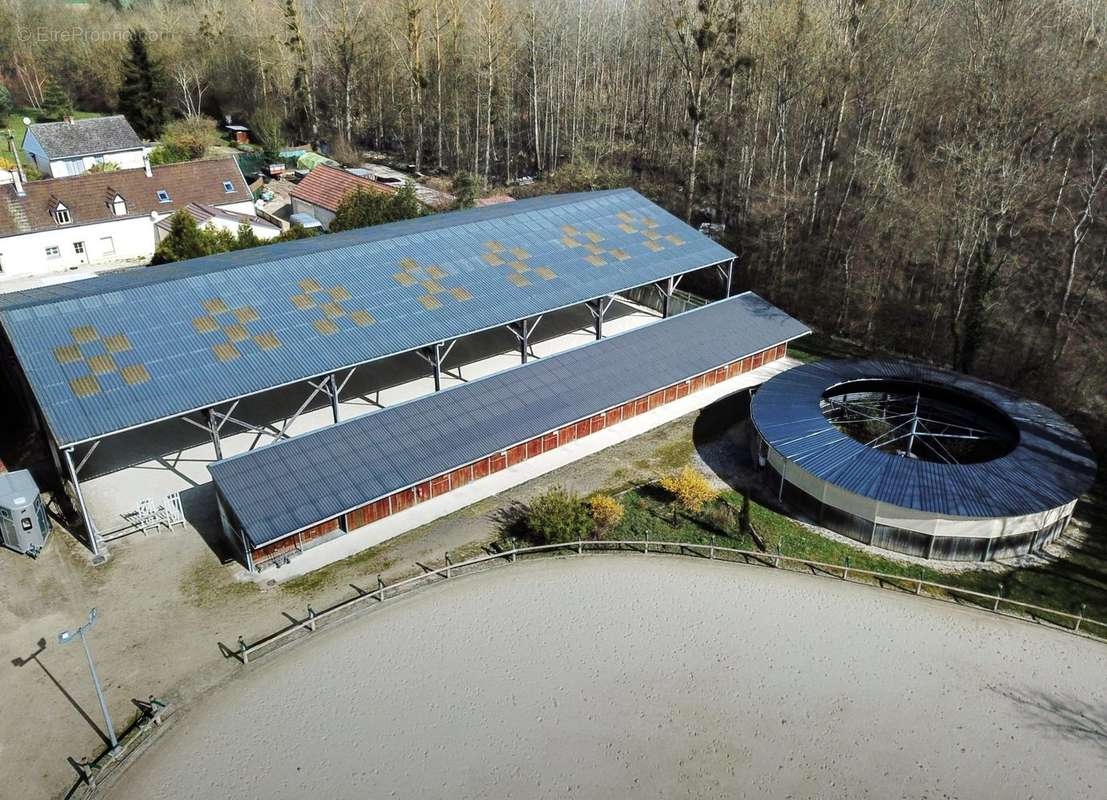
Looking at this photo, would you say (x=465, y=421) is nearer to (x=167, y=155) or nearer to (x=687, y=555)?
(x=687, y=555)

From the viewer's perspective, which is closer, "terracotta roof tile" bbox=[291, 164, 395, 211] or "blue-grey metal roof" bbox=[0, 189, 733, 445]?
"blue-grey metal roof" bbox=[0, 189, 733, 445]

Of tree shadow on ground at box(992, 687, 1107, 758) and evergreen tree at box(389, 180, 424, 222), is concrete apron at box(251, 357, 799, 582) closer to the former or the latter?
tree shadow on ground at box(992, 687, 1107, 758)

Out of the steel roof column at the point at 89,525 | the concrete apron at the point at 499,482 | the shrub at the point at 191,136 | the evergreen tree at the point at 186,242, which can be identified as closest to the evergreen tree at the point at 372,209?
the evergreen tree at the point at 186,242

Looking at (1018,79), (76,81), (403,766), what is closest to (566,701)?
(403,766)

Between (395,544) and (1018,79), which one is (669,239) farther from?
(395,544)

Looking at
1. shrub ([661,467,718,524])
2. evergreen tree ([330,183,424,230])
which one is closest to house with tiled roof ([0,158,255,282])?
evergreen tree ([330,183,424,230])

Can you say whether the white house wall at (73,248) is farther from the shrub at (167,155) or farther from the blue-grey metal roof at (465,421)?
the blue-grey metal roof at (465,421)
